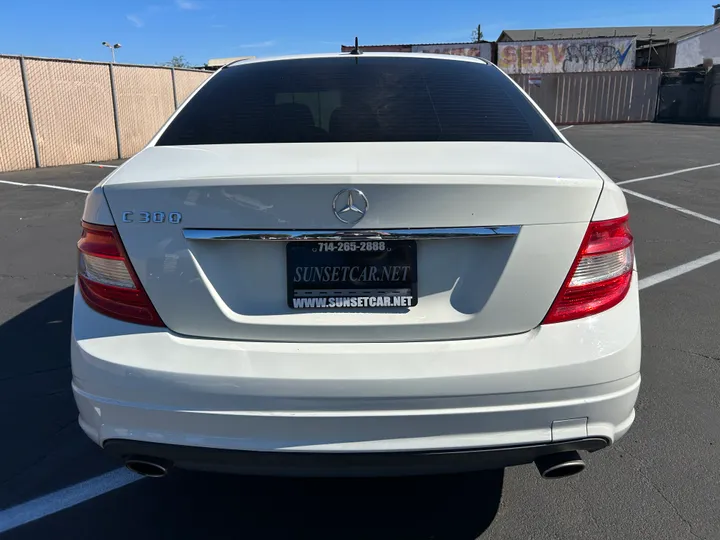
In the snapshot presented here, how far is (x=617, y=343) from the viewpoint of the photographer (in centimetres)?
187

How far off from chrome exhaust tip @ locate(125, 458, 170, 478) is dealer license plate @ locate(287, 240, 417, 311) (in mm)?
706

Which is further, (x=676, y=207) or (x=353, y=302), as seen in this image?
(x=676, y=207)

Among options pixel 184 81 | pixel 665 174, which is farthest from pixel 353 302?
pixel 184 81

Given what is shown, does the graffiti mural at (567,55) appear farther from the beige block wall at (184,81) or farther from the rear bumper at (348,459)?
the rear bumper at (348,459)

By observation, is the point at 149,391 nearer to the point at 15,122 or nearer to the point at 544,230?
the point at 544,230

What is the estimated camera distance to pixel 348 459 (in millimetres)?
1810

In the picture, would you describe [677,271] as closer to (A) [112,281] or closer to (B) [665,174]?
(A) [112,281]

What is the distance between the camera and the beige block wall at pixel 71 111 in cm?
1394

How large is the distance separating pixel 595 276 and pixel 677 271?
13.6 feet

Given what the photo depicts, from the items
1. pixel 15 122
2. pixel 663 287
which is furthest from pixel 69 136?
pixel 663 287

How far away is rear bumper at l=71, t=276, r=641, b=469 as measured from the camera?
5.79 feet

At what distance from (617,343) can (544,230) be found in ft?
1.45

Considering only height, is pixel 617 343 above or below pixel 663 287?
above

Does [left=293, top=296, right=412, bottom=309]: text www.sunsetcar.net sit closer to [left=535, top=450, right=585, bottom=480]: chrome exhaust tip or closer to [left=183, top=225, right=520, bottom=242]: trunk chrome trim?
[left=183, top=225, right=520, bottom=242]: trunk chrome trim
